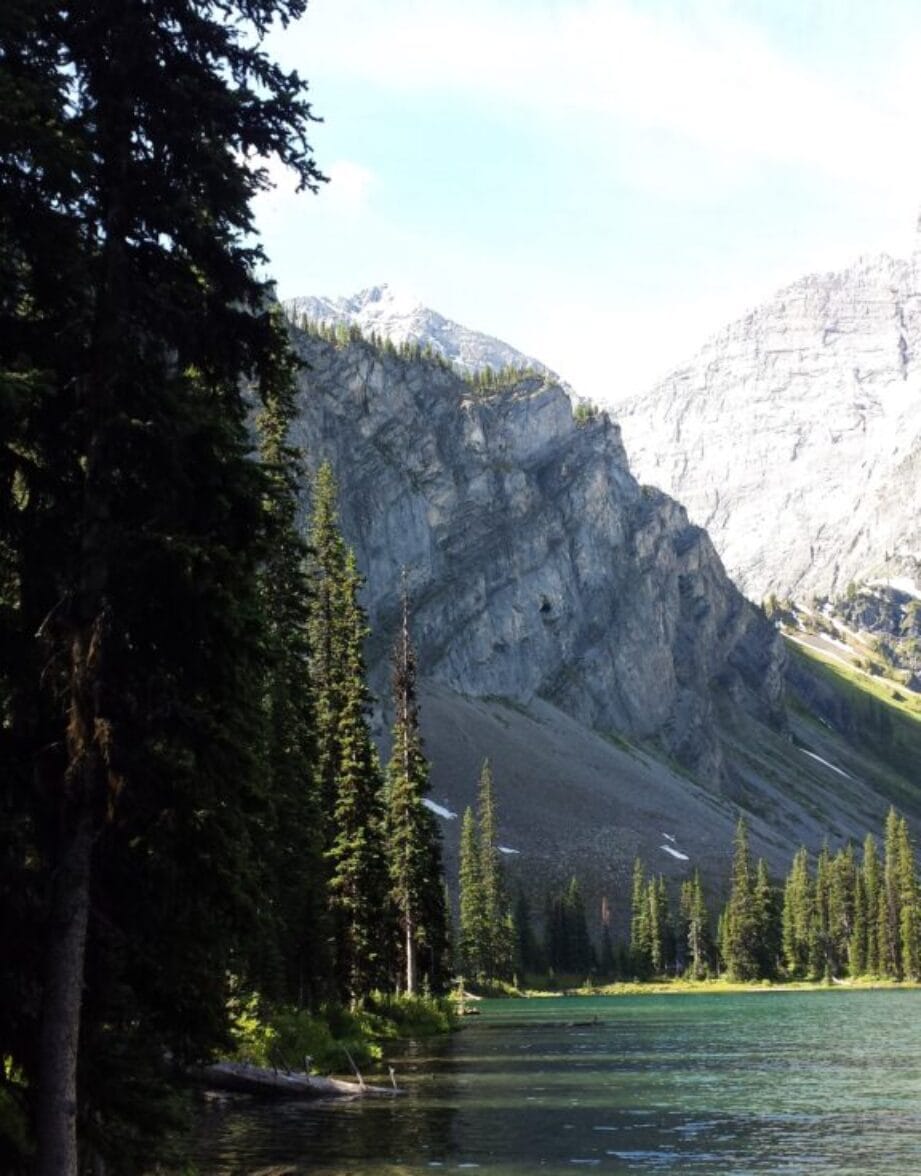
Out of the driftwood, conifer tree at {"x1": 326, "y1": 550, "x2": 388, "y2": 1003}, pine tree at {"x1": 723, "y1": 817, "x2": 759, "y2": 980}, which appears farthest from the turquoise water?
pine tree at {"x1": 723, "y1": 817, "x2": 759, "y2": 980}

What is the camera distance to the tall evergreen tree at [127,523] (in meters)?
13.3

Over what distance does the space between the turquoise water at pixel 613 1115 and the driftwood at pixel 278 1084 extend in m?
0.74

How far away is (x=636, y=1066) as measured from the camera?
5041cm

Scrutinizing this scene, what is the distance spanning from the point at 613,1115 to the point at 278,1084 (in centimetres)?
921

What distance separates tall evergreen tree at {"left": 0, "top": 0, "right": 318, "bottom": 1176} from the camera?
1327cm

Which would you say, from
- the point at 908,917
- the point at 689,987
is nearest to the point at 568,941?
the point at 689,987

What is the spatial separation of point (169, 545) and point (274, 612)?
3334cm

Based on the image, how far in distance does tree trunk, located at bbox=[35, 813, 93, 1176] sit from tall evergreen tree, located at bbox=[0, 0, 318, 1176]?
0.9 inches

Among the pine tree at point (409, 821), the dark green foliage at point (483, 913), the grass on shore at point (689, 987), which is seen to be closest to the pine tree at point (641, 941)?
the grass on shore at point (689, 987)

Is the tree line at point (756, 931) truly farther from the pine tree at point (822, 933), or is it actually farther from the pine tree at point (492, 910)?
the pine tree at point (492, 910)

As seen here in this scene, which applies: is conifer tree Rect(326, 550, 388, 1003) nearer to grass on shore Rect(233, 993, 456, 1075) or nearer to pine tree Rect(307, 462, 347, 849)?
pine tree Rect(307, 462, 347, 849)

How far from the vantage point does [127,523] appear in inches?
559

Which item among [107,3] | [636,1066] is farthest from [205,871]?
[636,1066]

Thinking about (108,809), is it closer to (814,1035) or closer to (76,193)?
(76,193)
